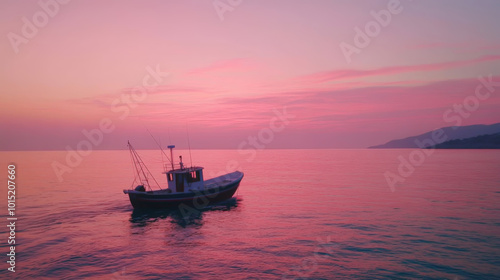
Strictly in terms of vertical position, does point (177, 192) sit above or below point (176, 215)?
above

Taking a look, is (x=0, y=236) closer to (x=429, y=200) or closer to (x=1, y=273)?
(x=1, y=273)

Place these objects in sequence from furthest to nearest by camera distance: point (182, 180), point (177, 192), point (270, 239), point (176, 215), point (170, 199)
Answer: point (182, 180) → point (177, 192) → point (170, 199) → point (176, 215) → point (270, 239)

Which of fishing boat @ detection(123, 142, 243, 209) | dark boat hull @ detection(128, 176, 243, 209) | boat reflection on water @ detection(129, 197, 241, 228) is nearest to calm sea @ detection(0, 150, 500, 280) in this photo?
boat reflection on water @ detection(129, 197, 241, 228)

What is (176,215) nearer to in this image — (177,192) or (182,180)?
(177,192)

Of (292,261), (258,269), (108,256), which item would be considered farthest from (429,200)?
(108,256)

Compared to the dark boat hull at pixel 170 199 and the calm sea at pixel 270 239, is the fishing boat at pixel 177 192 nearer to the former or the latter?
the dark boat hull at pixel 170 199

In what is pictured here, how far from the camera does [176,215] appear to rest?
34.8 metres

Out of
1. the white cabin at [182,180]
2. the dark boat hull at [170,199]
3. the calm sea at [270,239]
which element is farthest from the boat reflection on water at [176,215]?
the white cabin at [182,180]

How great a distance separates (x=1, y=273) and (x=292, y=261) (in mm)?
18131

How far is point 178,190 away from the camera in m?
37.1

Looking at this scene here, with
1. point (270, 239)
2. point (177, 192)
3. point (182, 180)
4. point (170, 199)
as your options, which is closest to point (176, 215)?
point (170, 199)

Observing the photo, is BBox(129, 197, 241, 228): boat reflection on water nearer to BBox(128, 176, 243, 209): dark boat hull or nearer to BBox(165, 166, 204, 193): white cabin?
BBox(128, 176, 243, 209): dark boat hull

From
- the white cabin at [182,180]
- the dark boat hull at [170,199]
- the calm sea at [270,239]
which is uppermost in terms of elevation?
the white cabin at [182,180]

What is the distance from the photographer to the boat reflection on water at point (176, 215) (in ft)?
103
